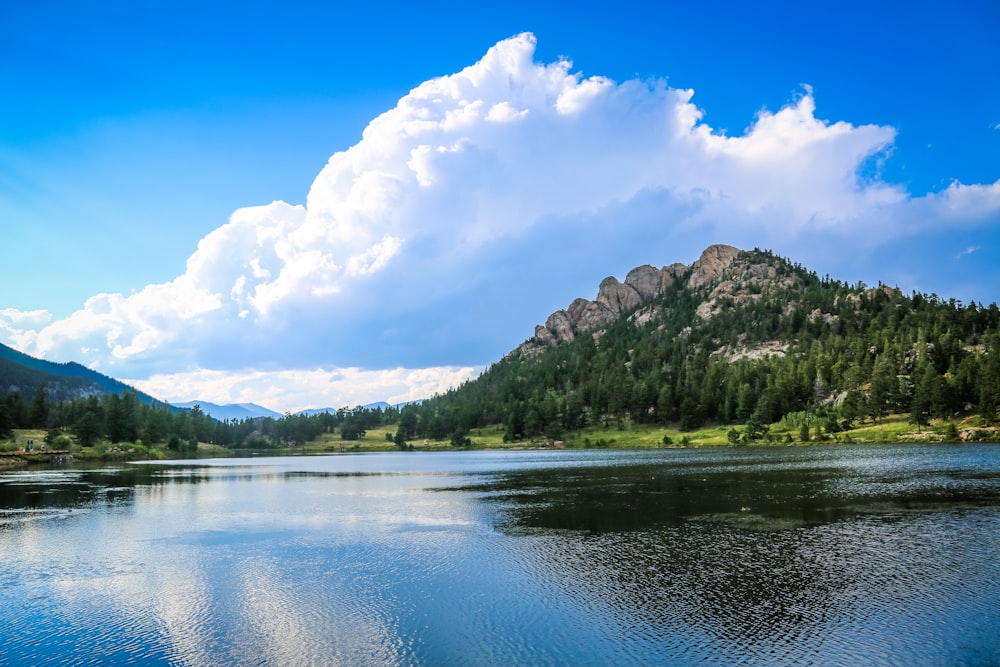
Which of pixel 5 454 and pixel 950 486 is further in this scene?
pixel 5 454

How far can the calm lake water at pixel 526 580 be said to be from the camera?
25.0 m

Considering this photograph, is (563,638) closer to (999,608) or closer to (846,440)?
(999,608)

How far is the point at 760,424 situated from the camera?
630 ft

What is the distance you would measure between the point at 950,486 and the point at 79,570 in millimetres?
81217

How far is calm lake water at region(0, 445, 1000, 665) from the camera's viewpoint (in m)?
25.0

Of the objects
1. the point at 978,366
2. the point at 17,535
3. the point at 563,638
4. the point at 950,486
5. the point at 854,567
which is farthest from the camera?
the point at 978,366

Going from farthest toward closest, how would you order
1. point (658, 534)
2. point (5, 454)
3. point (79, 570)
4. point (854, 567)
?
point (5, 454) → point (658, 534) → point (79, 570) → point (854, 567)

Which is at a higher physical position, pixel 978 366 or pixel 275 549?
pixel 978 366

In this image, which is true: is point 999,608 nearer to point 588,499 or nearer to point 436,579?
point 436,579

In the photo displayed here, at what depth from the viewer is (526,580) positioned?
116 feet

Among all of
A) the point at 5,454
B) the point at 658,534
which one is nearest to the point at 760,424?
the point at 658,534

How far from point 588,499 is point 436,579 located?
118 feet

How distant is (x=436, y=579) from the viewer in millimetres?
36500

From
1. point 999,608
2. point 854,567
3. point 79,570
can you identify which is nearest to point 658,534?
point 854,567
